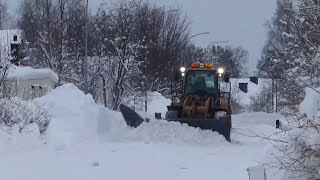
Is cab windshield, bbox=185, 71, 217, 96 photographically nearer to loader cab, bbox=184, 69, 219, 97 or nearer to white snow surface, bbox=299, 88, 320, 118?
loader cab, bbox=184, 69, 219, 97

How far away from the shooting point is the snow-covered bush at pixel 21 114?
15.6m

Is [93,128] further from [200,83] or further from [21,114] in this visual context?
[200,83]

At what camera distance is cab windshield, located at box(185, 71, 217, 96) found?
22516 millimetres

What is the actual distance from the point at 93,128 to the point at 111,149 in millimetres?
3497

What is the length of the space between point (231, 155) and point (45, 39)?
26.5 meters

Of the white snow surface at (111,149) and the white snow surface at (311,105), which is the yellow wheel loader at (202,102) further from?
the white snow surface at (311,105)

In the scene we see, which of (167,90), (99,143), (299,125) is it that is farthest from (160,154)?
(167,90)

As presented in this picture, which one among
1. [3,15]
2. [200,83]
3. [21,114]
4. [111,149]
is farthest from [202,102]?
[3,15]

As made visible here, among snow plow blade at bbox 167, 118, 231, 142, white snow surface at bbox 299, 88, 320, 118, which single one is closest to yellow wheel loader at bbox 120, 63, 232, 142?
snow plow blade at bbox 167, 118, 231, 142

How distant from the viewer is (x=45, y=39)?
40.3m

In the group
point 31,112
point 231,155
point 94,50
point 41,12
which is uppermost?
point 41,12

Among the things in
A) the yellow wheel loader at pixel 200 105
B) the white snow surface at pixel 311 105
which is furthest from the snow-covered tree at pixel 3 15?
the white snow surface at pixel 311 105

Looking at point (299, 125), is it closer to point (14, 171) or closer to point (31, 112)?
point (14, 171)

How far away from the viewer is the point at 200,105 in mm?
21281
